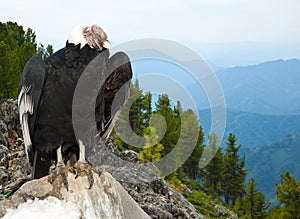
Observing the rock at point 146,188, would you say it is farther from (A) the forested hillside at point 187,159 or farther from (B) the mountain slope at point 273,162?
(B) the mountain slope at point 273,162

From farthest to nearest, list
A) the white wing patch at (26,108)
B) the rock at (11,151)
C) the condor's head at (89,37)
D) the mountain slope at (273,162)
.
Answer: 1. the mountain slope at (273,162)
2. the rock at (11,151)
3. the white wing patch at (26,108)
4. the condor's head at (89,37)

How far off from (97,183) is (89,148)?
0.98 meters

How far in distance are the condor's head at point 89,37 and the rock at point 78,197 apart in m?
2.02

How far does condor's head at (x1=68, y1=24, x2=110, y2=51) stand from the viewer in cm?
567

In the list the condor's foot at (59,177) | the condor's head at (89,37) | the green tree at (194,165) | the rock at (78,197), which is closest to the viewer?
the rock at (78,197)

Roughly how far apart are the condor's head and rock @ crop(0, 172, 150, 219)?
202 cm

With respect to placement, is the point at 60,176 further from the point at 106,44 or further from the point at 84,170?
the point at 106,44

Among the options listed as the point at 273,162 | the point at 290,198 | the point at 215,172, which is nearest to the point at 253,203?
the point at 215,172

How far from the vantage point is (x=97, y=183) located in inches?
219

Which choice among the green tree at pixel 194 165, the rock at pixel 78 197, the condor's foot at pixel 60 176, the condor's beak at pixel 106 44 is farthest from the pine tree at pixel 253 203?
the condor's foot at pixel 60 176

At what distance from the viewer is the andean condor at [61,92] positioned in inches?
225

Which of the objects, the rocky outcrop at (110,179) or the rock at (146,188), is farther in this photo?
the rock at (146,188)

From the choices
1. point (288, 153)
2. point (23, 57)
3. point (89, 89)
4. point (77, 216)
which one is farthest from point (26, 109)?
point (288, 153)

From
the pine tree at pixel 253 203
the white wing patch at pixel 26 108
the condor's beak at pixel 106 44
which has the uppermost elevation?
the condor's beak at pixel 106 44
